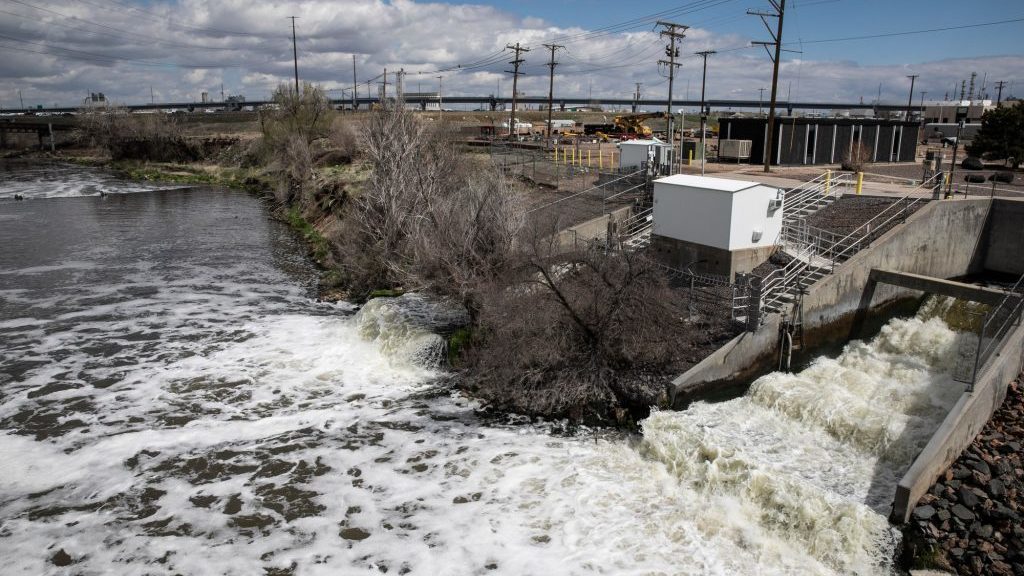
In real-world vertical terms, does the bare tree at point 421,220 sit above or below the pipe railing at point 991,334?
above

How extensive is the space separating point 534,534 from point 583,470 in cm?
217

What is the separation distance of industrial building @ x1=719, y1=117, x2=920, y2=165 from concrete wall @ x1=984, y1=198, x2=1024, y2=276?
15.4 metres

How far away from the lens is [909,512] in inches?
429

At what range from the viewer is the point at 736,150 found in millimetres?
39875

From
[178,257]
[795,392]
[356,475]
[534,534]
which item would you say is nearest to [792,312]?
[795,392]

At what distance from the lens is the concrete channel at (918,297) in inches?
482

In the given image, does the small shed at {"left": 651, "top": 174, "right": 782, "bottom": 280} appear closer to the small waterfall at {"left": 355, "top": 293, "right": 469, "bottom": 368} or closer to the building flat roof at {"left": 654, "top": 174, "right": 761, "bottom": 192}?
the building flat roof at {"left": 654, "top": 174, "right": 761, "bottom": 192}

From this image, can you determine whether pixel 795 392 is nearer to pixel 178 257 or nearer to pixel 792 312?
pixel 792 312

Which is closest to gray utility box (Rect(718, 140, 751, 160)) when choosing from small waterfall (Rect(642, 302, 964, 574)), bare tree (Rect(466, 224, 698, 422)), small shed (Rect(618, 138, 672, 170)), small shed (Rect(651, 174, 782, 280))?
small shed (Rect(618, 138, 672, 170))

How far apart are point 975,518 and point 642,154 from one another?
73.8 ft

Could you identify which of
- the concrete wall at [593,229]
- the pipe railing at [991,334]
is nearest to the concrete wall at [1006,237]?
the pipe railing at [991,334]

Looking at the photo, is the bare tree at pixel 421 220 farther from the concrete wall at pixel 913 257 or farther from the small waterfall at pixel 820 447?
the concrete wall at pixel 913 257

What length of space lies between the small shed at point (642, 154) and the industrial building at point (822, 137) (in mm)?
10835

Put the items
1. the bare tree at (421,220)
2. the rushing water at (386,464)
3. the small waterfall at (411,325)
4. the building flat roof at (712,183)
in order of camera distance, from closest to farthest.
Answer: the rushing water at (386,464) < the bare tree at (421,220) < the small waterfall at (411,325) < the building flat roof at (712,183)
